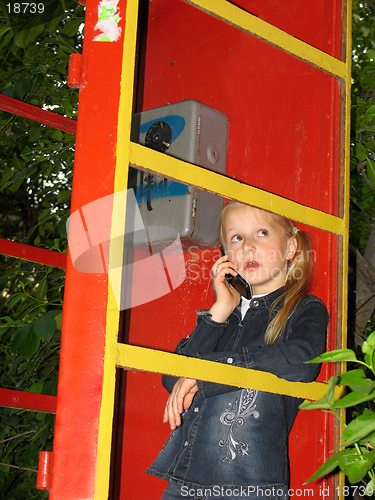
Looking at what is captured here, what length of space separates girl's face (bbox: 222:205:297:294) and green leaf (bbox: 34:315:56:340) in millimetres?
673

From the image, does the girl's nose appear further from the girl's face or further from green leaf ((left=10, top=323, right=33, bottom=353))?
green leaf ((left=10, top=323, right=33, bottom=353))

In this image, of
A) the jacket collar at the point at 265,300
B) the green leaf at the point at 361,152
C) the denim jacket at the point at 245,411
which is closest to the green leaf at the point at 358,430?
the denim jacket at the point at 245,411

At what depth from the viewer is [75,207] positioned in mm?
1095

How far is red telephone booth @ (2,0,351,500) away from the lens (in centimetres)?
102

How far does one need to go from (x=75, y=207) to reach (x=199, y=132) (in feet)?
3.70

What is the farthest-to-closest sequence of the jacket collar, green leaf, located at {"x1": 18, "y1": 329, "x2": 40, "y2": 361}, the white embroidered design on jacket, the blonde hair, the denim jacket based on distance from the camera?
1. green leaf, located at {"x1": 18, "y1": 329, "x2": 40, "y2": 361}
2. the jacket collar
3. the blonde hair
4. the white embroidered design on jacket
5. the denim jacket

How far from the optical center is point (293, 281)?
1790 mm

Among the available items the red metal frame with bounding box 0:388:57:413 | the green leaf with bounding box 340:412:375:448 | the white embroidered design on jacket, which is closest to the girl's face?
the white embroidered design on jacket

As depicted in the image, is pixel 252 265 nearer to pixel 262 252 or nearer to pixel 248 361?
pixel 262 252

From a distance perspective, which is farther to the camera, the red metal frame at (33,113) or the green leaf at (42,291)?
the green leaf at (42,291)

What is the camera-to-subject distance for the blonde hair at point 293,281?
1.70 metres

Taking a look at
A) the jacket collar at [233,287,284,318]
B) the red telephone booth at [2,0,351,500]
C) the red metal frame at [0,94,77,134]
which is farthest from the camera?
the red metal frame at [0,94,77,134]

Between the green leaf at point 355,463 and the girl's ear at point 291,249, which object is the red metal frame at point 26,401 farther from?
the green leaf at point 355,463

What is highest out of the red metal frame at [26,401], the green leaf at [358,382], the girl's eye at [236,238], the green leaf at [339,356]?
the girl's eye at [236,238]
